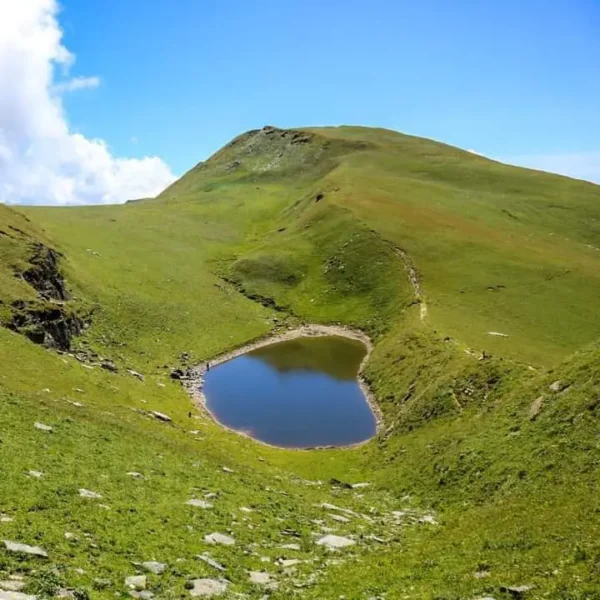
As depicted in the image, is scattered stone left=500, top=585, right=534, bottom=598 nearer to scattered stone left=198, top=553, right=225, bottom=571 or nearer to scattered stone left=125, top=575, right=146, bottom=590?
scattered stone left=198, top=553, right=225, bottom=571

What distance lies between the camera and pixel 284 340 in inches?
3383

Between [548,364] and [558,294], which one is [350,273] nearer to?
[558,294]

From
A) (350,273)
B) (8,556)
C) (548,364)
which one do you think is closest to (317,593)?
(8,556)

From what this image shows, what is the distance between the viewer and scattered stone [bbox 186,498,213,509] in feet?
86.1

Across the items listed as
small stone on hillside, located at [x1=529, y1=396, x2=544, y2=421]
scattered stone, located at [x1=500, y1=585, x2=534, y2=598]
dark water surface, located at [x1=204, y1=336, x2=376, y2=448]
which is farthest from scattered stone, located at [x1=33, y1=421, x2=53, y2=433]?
small stone on hillside, located at [x1=529, y1=396, x2=544, y2=421]

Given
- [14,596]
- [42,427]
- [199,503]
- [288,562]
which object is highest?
[42,427]

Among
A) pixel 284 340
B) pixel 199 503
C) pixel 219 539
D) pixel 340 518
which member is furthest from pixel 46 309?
pixel 219 539

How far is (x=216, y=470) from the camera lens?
1318 inches

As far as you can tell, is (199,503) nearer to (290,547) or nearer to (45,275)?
(290,547)

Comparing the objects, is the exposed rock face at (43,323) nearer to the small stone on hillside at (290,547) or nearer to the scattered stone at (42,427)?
the scattered stone at (42,427)

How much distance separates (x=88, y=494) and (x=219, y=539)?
5.81 m

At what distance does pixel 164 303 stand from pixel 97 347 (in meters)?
21.6

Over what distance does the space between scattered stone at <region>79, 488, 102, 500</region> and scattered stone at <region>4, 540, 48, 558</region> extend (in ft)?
19.7

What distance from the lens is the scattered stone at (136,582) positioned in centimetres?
1703
